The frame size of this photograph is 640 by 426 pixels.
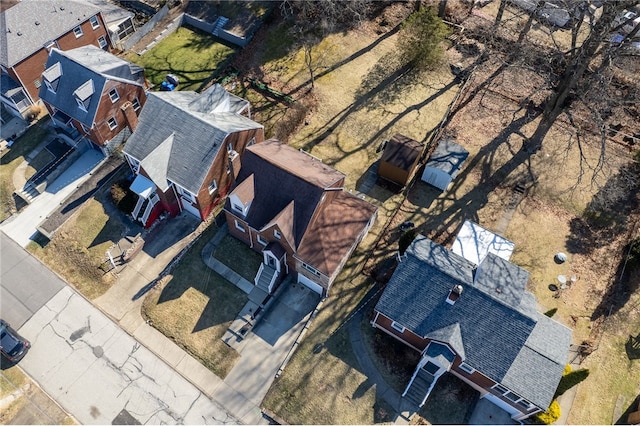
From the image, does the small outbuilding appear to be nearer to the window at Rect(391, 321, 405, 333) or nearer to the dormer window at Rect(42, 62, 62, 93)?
the window at Rect(391, 321, 405, 333)

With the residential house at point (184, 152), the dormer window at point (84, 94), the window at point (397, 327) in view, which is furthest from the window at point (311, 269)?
the dormer window at point (84, 94)

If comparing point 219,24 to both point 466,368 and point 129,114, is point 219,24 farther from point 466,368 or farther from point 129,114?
point 466,368

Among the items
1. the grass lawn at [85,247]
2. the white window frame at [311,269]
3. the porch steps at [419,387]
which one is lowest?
the grass lawn at [85,247]

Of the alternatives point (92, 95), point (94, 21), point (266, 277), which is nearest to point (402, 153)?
point (266, 277)

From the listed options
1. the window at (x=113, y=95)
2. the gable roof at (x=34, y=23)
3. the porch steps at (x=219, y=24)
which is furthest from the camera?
the porch steps at (x=219, y=24)

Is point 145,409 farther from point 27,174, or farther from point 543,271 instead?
→ point 543,271

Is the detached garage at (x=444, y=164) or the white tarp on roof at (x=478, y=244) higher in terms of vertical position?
the detached garage at (x=444, y=164)

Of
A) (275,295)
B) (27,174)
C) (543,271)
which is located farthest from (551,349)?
(27,174)

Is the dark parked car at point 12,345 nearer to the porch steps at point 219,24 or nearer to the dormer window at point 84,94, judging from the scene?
the dormer window at point 84,94
